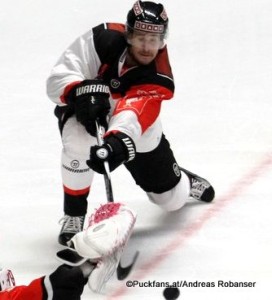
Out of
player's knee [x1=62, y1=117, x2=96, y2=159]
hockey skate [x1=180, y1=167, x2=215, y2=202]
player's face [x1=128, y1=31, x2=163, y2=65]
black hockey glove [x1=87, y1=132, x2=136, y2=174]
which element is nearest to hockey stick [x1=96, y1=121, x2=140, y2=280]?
black hockey glove [x1=87, y1=132, x2=136, y2=174]

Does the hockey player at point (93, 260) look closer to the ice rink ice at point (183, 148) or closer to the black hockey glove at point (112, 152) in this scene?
the black hockey glove at point (112, 152)

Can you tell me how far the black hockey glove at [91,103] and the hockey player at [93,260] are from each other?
648 mm

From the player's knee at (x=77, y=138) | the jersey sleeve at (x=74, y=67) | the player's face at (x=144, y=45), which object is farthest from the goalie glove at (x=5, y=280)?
the player's face at (x=144, y=45)

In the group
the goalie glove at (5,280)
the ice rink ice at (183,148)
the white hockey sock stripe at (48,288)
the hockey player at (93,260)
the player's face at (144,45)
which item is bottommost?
the ice rink ice at (183,148)

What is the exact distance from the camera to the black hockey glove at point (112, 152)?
3006mm

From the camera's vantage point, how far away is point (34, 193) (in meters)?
3.97

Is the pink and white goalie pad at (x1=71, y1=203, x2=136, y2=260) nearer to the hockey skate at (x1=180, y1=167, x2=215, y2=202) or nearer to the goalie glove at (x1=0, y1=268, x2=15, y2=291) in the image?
the goalie glove at (x1=0, y1=268, x2=15, y2=291)

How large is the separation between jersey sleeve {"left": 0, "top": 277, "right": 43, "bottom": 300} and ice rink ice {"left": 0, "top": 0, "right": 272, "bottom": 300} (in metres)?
0.51

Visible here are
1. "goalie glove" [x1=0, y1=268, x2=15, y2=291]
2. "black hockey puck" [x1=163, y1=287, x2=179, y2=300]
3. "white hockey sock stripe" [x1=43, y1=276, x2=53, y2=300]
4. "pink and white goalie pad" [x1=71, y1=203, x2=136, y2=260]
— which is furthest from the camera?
"black hockey puck" [x1=163, y1=287, x2=179, y2=300]

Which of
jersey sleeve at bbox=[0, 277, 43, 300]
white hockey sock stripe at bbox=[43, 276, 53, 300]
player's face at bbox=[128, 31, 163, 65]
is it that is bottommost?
jersey sleeve at bbox=[0, 277, 43, 300]

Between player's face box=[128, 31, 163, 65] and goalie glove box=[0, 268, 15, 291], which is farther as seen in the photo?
player's face box=[128, 31, 163, 65]

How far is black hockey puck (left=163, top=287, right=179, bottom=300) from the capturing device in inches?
123

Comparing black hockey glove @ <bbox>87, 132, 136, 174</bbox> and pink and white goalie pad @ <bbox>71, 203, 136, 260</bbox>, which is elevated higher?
pink and white goalie pad @ <bbox>71, 203, 136, 260</bbox>

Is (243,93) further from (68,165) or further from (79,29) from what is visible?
(68,165)
